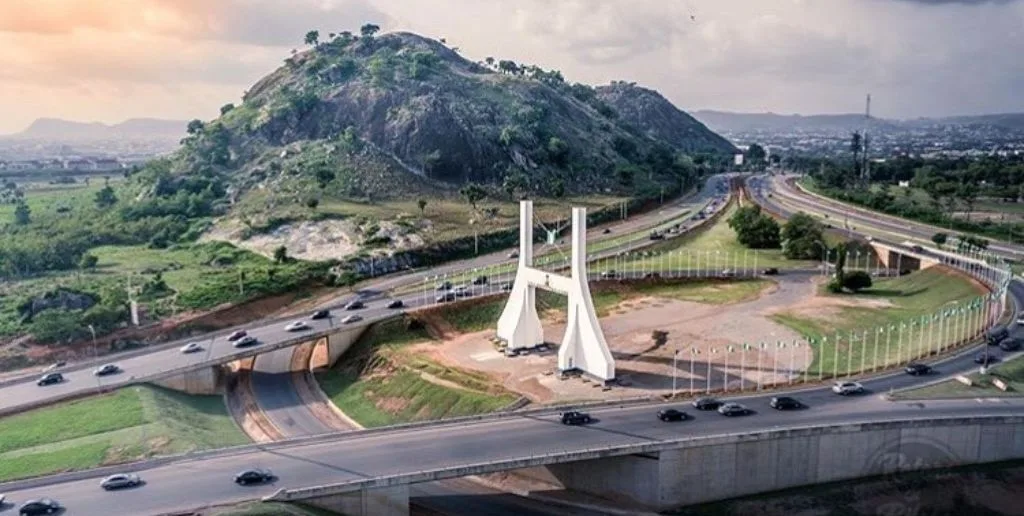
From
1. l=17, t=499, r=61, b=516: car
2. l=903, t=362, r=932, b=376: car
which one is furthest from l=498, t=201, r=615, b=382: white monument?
l=17, t=499, r=61, b=516: car

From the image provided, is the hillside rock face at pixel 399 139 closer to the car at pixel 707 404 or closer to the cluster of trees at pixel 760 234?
the cluster of trees at pixel 760 234

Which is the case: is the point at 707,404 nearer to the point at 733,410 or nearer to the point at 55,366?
the point at 733,410

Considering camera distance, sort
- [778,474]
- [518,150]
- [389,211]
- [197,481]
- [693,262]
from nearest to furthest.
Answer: [197,481] < [778,474] < [693,262] < [389,211] < [518,150]

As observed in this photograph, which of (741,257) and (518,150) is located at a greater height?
(518,150)

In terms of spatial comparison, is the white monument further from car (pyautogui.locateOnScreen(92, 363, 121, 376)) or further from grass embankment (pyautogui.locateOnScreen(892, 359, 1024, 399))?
car (pyautogui.locateOnScreen(92, 363, 121, 376))

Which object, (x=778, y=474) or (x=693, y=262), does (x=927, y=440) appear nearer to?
(x=778, y=474)

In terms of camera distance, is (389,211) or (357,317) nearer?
(357,317)

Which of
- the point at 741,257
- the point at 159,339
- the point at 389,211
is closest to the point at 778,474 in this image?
the point at 159,339
